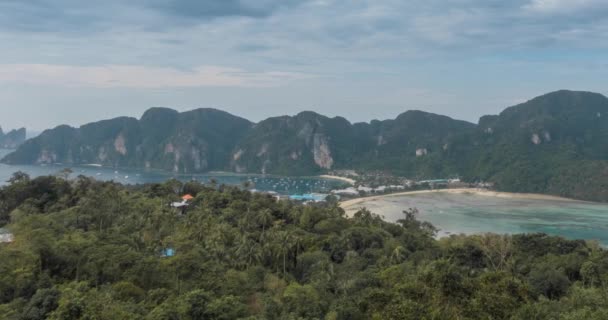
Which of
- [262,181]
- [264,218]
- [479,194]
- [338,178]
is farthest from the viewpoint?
[338,178]

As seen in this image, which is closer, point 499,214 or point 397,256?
point 397,256

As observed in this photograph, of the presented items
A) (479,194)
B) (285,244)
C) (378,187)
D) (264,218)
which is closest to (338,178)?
(378,187)

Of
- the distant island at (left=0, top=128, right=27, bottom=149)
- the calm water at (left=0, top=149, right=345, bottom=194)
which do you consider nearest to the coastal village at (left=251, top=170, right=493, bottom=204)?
the calm water at (left=0, top=149, right=345, bottom=194)

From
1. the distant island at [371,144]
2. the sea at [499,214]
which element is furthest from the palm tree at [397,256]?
the distant island at [371,144]

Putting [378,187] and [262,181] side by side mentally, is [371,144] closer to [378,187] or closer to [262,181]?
[262,181]

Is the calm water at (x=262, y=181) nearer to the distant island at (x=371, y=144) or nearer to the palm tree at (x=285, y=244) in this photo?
the distant island at (x=371, y=144)

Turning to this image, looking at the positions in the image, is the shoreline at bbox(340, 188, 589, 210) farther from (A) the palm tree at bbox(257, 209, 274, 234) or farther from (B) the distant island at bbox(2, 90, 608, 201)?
(A) the palm tree at bbox(257, 209, 274, 234)
